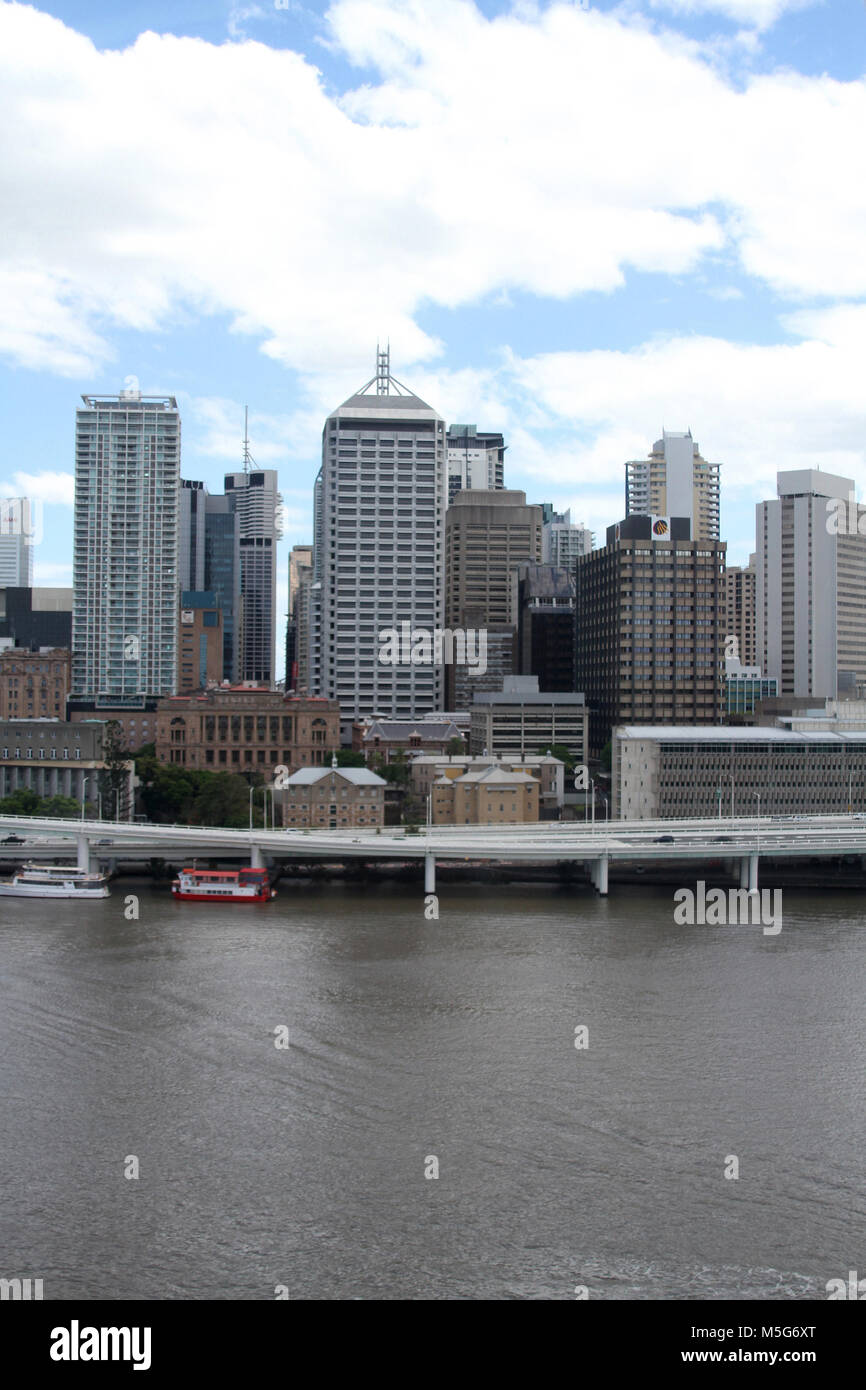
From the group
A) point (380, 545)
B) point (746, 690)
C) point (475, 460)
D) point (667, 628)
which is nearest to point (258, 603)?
point (475, 460)

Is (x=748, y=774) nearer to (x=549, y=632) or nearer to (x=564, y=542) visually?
(x=549, y=632)

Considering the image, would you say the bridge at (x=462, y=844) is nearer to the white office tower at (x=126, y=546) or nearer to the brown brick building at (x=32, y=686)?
the brown brick building at (x=32, y=686)

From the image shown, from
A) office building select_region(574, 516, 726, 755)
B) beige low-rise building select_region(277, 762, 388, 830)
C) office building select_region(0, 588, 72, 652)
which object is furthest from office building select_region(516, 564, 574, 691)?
office building select_region(0, 588, 72, 652)

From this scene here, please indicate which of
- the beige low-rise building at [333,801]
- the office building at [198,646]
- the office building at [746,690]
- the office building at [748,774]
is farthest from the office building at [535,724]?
the office building at [198,646]

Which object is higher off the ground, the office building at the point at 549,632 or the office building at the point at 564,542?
the office building at the point at 564,542

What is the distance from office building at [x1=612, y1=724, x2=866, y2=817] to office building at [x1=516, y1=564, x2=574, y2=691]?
94.6 feet

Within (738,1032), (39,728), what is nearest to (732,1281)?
(738,1032)

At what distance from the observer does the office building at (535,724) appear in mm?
64188

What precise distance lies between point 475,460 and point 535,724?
7522cm

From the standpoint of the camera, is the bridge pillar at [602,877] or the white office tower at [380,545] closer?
the bridge pillar at [602,877]

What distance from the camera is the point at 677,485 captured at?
10638 cm

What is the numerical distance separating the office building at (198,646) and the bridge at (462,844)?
47916 mm

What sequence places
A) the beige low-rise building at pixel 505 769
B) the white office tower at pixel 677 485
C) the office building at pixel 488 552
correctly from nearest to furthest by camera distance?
the beige low-rise building at pixel 505 769 → the office building at pixel 488 552 → the white office tower at pixel 677 485

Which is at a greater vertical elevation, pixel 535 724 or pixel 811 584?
pixel 811 584
